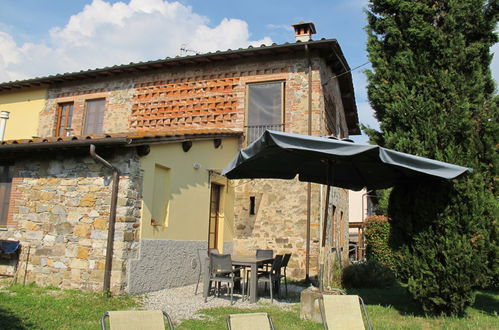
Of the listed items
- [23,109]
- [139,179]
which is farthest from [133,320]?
[23,109]

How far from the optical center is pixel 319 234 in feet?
32.8

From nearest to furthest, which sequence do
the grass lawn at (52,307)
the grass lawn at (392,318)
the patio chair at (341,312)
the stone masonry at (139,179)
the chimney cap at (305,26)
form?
the patio chair at (341,312), the grass lawn at (52,307), the grass lawn at (392,318), the stone masonry at (139,179), the chimney cap at (305,26)

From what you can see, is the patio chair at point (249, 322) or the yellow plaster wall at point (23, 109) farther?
the yellow plaster wall at point (23, 109)

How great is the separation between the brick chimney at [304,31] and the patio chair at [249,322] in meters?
9.46

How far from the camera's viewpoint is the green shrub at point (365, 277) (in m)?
9.49

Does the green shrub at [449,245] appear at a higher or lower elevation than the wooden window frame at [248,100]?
lower

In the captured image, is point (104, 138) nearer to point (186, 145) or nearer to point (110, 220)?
point (110, 220)

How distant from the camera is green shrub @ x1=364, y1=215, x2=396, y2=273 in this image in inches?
560

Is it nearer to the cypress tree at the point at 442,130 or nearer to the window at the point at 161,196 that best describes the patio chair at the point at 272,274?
the cypress tree at the point at 442,130

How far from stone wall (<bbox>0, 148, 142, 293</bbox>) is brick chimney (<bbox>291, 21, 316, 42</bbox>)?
20.7ft

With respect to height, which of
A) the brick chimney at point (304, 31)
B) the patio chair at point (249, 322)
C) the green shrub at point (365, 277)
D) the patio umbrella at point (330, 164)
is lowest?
the green shrub at point (365, 277)

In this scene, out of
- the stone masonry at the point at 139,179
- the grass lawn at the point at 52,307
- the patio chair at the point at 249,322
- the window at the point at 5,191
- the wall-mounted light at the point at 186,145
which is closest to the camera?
the patio chair at the point at 249,322

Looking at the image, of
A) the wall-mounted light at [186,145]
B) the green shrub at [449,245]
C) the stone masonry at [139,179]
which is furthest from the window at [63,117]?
the green shrub at [449,245]

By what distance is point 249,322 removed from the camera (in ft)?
10.4
